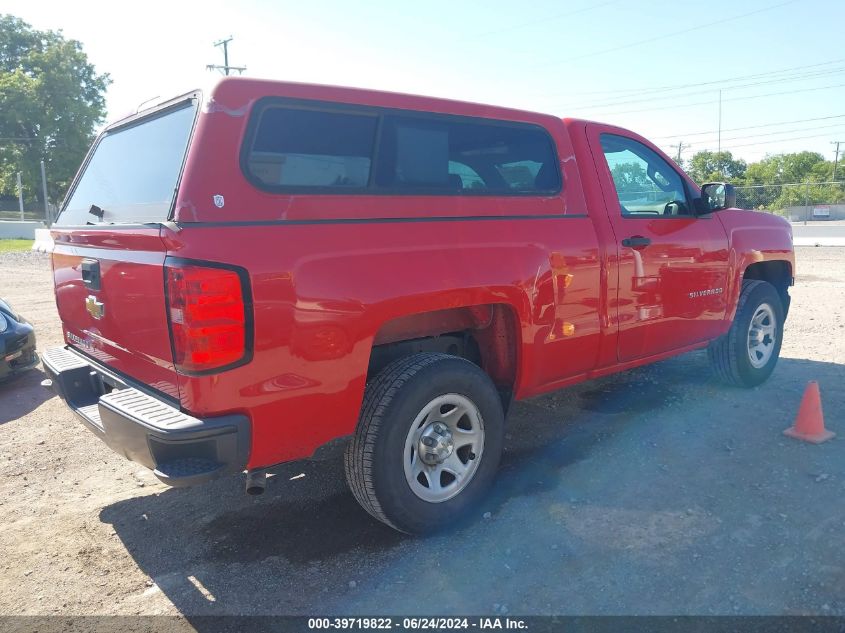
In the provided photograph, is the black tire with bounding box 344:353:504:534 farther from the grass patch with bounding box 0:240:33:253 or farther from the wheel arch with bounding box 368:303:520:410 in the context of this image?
the grass patch with bounding box 0:240:33:253

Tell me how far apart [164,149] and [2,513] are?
228cm

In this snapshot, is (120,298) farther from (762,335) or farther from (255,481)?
(762,335)

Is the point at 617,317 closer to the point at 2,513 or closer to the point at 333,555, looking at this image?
the point at 333,555

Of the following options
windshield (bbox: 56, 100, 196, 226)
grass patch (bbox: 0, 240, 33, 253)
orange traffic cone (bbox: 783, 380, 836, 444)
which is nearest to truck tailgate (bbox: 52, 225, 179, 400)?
windshield (bbox: 56, 100, 196, 226)

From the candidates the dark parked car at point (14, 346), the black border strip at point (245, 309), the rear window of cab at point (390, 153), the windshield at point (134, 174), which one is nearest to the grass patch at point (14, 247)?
the dark parked car at point (14, 346)

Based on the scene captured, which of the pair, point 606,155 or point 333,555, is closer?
point 333,555

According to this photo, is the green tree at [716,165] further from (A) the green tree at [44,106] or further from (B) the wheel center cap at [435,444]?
(B) the wheel center cap at [435,444]

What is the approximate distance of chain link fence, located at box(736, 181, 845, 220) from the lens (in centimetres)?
3634

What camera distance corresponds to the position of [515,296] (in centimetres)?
334

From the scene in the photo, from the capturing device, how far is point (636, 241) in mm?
3984

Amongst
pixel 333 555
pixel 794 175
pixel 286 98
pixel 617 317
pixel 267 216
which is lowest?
pixel 333 555

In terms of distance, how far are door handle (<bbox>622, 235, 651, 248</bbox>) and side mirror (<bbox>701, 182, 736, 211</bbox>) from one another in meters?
0.90

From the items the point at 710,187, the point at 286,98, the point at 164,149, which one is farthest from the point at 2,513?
the point at 710,187

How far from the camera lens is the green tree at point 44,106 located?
48125 millimetres
